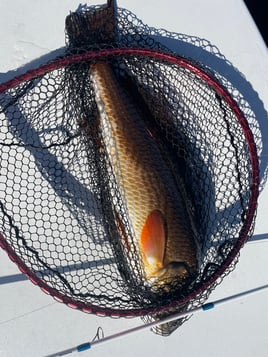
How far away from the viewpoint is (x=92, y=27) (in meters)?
1.84

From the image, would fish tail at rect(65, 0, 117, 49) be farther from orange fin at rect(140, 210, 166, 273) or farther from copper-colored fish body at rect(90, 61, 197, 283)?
orange fin at rect(140, 210, 166, 273)

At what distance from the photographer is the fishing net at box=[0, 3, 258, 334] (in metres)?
1.73

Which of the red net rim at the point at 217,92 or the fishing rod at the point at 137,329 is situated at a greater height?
the red net rim at the point at 217,92

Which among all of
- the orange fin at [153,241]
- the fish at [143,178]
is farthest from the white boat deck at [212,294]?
the orange fin at [153,241]

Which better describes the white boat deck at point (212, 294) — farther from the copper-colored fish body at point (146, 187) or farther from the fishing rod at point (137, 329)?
the copper-colored fish body at point (146, 187)

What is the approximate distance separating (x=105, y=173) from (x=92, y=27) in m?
0.53

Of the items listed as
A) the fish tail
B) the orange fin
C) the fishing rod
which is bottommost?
the fishing rod

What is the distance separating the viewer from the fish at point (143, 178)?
1.70m

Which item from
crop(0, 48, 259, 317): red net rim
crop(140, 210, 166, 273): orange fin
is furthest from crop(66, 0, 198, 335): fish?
crop(0, 48, 259, 317): red net rim

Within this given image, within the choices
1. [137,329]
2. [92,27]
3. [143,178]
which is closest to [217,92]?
[143,178]

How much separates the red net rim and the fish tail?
0.17m

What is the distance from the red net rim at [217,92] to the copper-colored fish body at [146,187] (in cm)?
12

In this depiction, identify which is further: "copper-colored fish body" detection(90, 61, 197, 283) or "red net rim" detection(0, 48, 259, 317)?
"copper-colored fish body" detection(90, 61, 197, 283)

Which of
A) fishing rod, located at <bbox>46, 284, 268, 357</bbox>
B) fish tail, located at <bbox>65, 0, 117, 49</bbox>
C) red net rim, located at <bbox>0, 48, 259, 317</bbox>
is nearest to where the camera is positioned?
red net rim, located at <bbox>0, 48, 259, 317</bbox>
